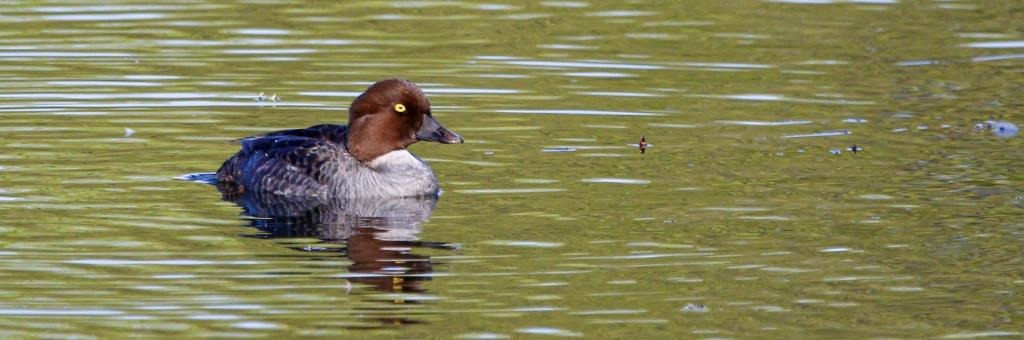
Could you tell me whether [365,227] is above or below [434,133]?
below

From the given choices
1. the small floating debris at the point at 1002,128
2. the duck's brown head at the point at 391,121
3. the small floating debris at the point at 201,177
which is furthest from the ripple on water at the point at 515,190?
the small floating debris at the point at 1002,128

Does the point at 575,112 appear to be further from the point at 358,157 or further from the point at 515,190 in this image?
the point at 515,190

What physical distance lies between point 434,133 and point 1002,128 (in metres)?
4.90

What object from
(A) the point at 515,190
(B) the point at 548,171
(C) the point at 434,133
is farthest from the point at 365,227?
(B) the point at 548,171

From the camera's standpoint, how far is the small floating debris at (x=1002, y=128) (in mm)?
14672

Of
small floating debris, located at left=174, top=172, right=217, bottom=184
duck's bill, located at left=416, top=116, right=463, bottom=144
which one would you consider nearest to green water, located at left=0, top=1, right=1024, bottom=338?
small floating debris, located at left=174, top=172, right=217, bottom=184

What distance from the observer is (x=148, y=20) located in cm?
2100

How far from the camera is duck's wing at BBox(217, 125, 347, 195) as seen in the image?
13.0 metres

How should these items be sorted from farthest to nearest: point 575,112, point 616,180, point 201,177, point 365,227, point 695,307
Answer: point 575,112
point 201,177
point 616,180
point 365,227
point 695,307

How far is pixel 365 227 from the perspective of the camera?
1151 centimetres

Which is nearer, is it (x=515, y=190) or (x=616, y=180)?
(x=515, y=190)

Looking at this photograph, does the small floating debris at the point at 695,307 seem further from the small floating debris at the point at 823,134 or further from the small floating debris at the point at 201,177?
the small floating debris at the point at 823,134

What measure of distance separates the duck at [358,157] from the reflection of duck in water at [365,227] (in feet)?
0.34

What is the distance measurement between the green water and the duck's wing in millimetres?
502
